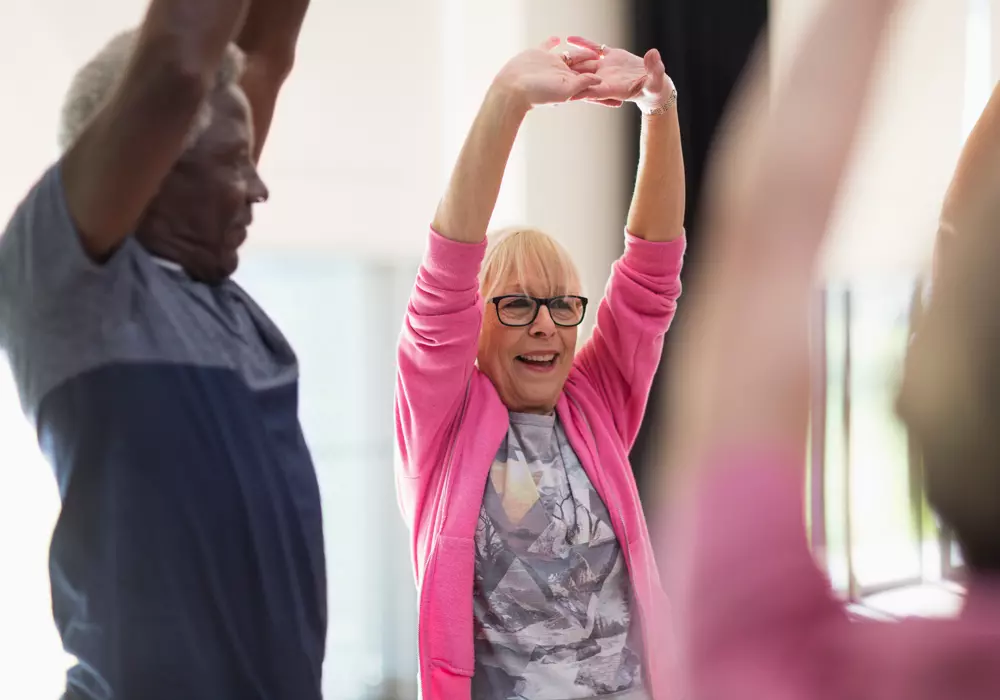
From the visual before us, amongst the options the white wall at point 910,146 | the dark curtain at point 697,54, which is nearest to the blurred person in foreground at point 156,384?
the white wall at point 910,146

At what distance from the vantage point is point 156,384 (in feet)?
2.23

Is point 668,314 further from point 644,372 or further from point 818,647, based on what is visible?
point 818,647

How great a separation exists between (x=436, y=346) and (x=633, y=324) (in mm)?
310

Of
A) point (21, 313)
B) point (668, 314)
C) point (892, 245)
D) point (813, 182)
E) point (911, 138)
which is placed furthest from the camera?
point (892, 245)

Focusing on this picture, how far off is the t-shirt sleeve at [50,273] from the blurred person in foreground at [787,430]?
448mm

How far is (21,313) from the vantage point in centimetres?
65

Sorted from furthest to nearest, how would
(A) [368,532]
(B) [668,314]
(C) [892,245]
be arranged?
1. (C) [892,245]
2. (A) [368,532]
3. (B) [668,314]

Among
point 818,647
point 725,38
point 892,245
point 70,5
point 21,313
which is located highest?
point 725,38

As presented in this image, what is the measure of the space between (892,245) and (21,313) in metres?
1.81

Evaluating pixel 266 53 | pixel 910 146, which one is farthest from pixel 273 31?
pixel 910 146

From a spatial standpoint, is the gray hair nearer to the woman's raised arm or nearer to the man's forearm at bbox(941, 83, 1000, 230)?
the woman's raised arm

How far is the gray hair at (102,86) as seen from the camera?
0.67 m

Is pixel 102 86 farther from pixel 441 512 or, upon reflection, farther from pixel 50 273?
pixel 441 512

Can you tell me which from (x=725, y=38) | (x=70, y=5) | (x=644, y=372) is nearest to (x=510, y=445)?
(x=644, y=372)
